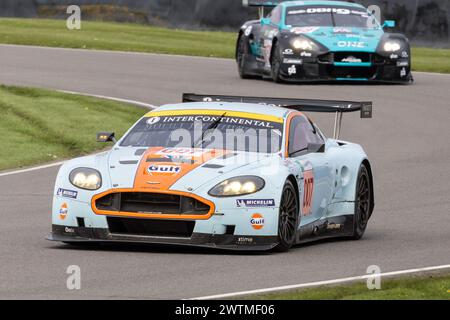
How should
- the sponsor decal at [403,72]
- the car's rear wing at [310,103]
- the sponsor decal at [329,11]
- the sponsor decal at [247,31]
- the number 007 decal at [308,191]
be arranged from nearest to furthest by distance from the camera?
the number 007 decal at [308,191]
the car's rear wing at [310,103]
the sponsor decal at [403,72]
the sponsor decal at [329,11]
the sponsor decal at [247,31]

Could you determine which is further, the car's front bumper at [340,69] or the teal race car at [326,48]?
the car's front bumper at [340,69]

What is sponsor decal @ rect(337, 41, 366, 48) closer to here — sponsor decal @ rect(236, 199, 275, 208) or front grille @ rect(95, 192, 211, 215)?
sponsor decal @ rect(236, 199, 275, 208)

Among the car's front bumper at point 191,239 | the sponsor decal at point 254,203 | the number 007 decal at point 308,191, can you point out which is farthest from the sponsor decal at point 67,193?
the number 007 decal at point 308,191

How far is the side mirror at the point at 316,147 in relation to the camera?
11477 mm

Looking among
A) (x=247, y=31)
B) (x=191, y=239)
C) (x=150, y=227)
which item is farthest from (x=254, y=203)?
(x=247, y=31)

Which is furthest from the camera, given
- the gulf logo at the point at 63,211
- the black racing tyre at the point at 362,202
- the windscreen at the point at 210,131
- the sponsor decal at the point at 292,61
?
the sponsor decal at the point at 292,61

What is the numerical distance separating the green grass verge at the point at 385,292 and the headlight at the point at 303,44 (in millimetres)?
14532

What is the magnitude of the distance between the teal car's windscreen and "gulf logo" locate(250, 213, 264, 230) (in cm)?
1429

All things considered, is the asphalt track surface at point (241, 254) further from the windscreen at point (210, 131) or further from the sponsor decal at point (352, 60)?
the windscreen at point (210, 131)

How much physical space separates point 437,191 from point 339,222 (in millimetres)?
3058

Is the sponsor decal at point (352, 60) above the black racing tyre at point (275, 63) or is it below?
above

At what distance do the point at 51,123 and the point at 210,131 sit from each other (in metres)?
7.73

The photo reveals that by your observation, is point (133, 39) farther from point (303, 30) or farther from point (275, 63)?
point (303, 30)

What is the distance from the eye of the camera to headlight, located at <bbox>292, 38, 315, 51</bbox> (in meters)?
23.6
